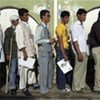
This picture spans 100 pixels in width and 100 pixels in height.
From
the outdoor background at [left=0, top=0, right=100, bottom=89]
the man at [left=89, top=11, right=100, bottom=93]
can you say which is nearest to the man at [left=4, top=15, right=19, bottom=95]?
the outdoor background at [left=0, top=0, right=100, bottom=89]

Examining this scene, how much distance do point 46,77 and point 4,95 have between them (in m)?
0.96

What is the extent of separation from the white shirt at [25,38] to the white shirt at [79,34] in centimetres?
89

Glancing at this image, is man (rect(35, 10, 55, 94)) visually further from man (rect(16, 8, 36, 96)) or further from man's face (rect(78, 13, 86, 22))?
man's face (rect(78, 13, 86, 22))

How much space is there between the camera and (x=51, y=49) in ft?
40.7

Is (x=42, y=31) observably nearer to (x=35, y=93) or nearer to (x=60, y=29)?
(x=60, y=29)

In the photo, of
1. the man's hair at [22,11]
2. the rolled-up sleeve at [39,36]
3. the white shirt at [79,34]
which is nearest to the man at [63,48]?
the white shirt at [79,34]

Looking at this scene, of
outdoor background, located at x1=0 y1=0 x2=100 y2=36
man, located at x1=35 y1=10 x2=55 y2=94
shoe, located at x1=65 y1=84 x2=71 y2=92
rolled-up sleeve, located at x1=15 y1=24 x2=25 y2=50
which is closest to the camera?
rolled-up sleeve, located at x1=15 y1=24 x2=25 y2=50

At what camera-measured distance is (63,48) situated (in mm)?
12352

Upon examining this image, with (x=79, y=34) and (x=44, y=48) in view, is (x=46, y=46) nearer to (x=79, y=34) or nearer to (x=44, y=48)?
(x=44, y=48)

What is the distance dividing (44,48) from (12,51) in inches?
26.8

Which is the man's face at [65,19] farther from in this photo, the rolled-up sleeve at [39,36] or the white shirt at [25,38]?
the white shirt at [25,38]

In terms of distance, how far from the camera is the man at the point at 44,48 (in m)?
12.2

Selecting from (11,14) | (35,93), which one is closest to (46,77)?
(35,93)

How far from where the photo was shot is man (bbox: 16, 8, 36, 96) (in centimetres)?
1213
